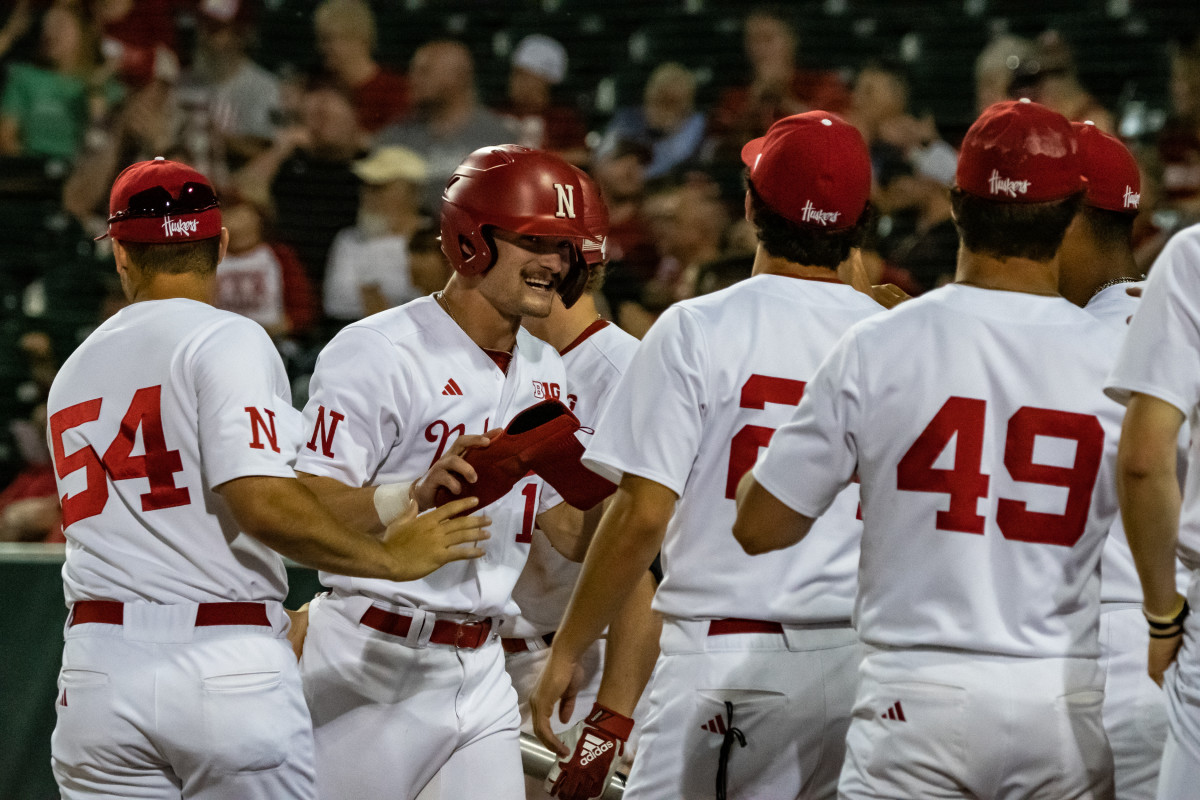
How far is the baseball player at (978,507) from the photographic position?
2.35m

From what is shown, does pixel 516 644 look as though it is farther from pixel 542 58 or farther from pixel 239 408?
pixel 542 58

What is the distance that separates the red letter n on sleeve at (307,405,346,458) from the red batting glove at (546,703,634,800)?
2.79 ft

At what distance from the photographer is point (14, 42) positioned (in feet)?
29.6

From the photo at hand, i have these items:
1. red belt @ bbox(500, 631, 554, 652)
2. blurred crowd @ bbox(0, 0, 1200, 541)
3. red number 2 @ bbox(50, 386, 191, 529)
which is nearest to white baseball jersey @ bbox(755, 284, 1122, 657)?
red number 2 @ bbox(50, 386, 191, 529)

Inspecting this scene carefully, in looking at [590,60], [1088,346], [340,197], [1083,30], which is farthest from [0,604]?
[1083,30]

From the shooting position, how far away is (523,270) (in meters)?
3.29

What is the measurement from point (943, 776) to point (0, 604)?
13.1 ft

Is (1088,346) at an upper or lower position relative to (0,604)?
upper

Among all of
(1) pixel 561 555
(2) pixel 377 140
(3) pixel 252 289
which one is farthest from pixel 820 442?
(2) pixel 377 140

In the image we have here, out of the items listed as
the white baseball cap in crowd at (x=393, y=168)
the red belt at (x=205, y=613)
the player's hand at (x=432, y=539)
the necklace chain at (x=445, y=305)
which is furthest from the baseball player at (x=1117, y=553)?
the white baseball cap in crowd at (x=393, y=168)

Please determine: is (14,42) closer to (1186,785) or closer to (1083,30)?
(1083,30)

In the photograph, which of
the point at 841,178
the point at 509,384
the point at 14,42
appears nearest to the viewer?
the point at 841,178

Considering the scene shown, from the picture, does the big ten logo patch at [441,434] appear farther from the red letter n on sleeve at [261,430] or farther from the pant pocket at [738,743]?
the pant pocket at [738,743]

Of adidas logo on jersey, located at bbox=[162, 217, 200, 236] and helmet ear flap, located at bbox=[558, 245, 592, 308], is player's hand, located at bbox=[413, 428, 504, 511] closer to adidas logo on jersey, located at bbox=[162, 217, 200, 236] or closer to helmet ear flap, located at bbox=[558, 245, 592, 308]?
helmet ear flap, located at bbox=[558, 245, 592, 308]
